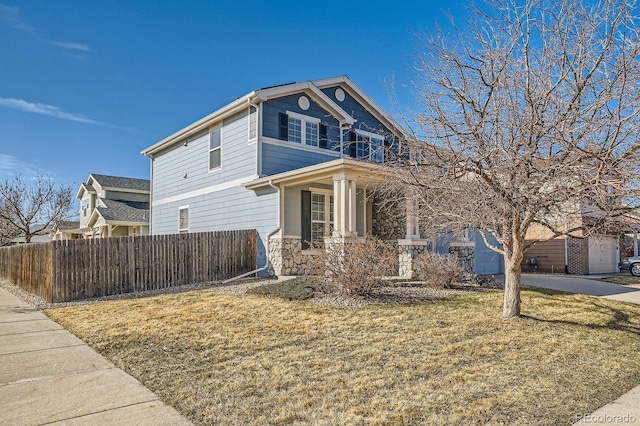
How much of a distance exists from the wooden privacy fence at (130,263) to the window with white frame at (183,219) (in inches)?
197

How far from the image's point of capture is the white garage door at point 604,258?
66.6 ft

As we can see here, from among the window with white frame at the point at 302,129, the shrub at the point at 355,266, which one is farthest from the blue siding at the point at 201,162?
the shrub at the point at 355,266

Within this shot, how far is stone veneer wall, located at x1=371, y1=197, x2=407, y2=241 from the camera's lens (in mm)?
14516

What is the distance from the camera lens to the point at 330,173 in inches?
465

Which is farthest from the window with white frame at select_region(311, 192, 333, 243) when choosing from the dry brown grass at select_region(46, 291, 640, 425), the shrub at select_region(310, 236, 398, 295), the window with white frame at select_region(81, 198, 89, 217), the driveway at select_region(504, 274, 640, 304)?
the window with white frame at select_region(81, 198, 89, 217)

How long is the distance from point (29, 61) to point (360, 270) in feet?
46.6

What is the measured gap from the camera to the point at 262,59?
1711 cm

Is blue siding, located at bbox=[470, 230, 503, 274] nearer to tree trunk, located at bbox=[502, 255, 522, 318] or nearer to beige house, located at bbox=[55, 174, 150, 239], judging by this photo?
tree trunk, located at bbox=[502, 255, 522, 318]

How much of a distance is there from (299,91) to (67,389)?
40.1ft

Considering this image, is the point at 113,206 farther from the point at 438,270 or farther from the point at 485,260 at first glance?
the point at 438,270

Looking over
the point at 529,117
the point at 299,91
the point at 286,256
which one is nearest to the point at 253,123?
the point at 299,91

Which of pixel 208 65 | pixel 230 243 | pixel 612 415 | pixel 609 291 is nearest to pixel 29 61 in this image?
pixel 208 65

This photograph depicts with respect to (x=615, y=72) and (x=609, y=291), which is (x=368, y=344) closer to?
(x=615, y=72)

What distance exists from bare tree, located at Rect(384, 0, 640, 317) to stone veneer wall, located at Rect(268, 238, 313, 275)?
622 centimetres
